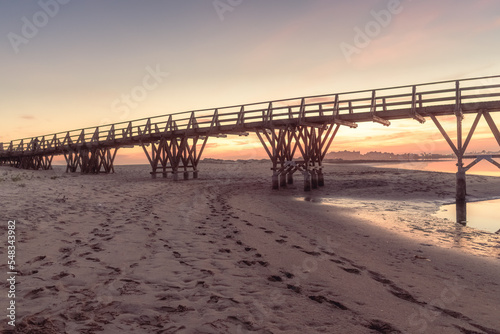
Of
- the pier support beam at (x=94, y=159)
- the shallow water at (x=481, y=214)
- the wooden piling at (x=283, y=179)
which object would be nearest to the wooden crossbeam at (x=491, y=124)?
the shallow water at (x=481, y=214)

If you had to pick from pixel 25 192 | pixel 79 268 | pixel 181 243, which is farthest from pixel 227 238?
pixel 25 192

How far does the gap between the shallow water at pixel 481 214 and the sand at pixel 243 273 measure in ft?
3.59

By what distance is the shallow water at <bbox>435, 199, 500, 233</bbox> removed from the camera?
9.10m

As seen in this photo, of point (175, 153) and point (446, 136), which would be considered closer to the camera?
point (446, 136)

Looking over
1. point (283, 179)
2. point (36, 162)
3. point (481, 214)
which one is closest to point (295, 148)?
point (283, 179)

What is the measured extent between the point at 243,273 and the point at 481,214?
10304 mm

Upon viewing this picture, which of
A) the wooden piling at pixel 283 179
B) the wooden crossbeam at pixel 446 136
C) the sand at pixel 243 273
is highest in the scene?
the wooden crossbeam at pixel 446 136

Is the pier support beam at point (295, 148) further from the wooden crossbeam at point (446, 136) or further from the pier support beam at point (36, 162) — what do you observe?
the pier support beam at point (36, 162)

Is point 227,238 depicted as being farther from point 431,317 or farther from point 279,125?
point 279,125

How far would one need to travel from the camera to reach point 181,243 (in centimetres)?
604

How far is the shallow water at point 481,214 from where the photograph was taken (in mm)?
9103

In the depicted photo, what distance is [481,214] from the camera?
36.0 feet

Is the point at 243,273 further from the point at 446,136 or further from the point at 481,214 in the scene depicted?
the point at 446,136

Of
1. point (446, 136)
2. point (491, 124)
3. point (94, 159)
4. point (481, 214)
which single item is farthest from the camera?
point (94, 159)
